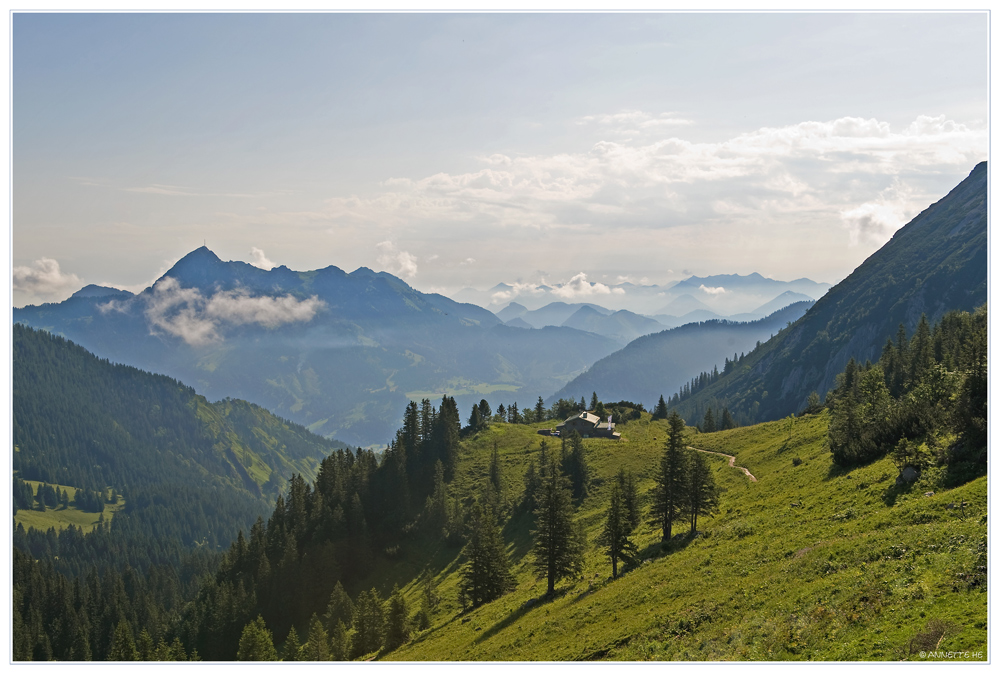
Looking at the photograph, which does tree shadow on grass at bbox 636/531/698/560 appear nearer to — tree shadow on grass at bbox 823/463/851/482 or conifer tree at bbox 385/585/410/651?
tree shadow on grass at bbox 823/463/851/482

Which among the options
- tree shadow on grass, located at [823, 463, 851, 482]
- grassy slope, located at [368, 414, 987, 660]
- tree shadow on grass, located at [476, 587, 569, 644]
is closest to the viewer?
grassy slope, located at [368, 414, 987, 660]

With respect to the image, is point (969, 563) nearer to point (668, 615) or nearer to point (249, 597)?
point (668, 615)

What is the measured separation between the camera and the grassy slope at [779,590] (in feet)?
84.6

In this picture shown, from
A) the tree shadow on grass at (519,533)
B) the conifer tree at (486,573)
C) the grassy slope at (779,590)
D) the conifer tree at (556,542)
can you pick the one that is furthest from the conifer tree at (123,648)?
the conifer tree at (556,542)

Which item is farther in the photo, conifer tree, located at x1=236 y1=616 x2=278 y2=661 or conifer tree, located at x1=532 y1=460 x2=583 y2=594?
conifer tree, located at x1=236 y1=616 x2=278 y2=661

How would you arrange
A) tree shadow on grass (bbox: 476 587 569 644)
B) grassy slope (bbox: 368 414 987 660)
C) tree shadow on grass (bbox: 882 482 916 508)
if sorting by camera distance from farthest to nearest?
tree shadow on grass (bbox: 476 587 569 644)
tree shadow on grass (bbox: 882 482 916 508)
grassy slope (bbox: 368 414 987 660)

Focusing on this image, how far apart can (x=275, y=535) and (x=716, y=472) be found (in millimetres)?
94224

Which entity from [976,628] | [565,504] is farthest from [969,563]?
[565,504]

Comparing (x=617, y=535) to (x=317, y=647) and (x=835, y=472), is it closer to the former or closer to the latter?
(x=835, y=472)

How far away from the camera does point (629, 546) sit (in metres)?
58.3

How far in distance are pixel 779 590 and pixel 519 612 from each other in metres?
28.3

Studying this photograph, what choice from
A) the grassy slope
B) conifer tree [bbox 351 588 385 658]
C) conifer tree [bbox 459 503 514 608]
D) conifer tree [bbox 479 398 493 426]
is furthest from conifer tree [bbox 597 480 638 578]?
conifer tree [bbox 479 398 493 426]

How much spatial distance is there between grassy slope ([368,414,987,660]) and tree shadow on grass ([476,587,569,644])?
0.30 m

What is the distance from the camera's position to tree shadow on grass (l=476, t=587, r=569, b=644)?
5041cm
